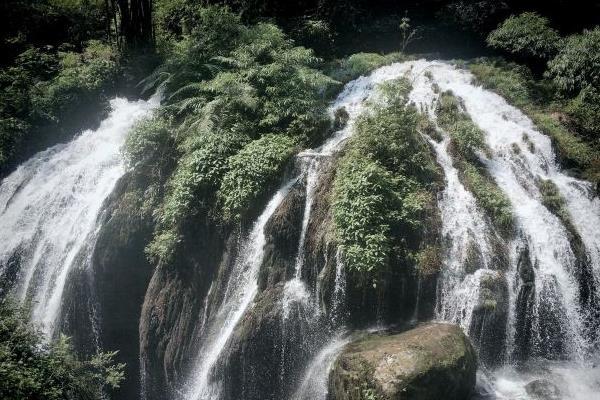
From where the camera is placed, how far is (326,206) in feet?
33.4

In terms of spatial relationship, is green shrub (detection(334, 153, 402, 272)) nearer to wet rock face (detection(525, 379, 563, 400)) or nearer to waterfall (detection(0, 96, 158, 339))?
wet rock face (detection(525, 379, 563, 400))

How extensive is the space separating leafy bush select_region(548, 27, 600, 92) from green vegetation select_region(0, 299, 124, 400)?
1563 centimetres

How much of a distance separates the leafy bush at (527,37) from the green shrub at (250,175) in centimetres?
1000

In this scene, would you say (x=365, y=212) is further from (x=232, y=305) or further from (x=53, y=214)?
(x=53, y=214)

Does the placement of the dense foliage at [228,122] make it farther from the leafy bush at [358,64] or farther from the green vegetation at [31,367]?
the green vegetation at [31,367]

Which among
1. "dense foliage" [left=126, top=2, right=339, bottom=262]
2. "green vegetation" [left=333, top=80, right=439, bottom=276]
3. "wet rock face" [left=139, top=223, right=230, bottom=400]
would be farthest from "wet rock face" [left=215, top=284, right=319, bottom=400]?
"dense foliage" [left=126, top=2, right=339, bottom=262]

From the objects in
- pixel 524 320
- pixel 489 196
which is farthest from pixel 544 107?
pixel 524 320

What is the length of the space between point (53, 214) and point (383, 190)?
10001mm

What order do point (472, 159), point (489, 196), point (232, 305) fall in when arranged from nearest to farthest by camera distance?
point (489, 196), point (232, 305), point (472, 159)

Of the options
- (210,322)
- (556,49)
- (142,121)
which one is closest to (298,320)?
(210,322)

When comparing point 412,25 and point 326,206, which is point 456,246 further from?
point 412,25

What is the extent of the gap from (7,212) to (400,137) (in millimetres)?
12327

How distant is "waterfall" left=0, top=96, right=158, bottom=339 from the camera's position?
486 inches

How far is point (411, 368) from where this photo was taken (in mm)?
7309
